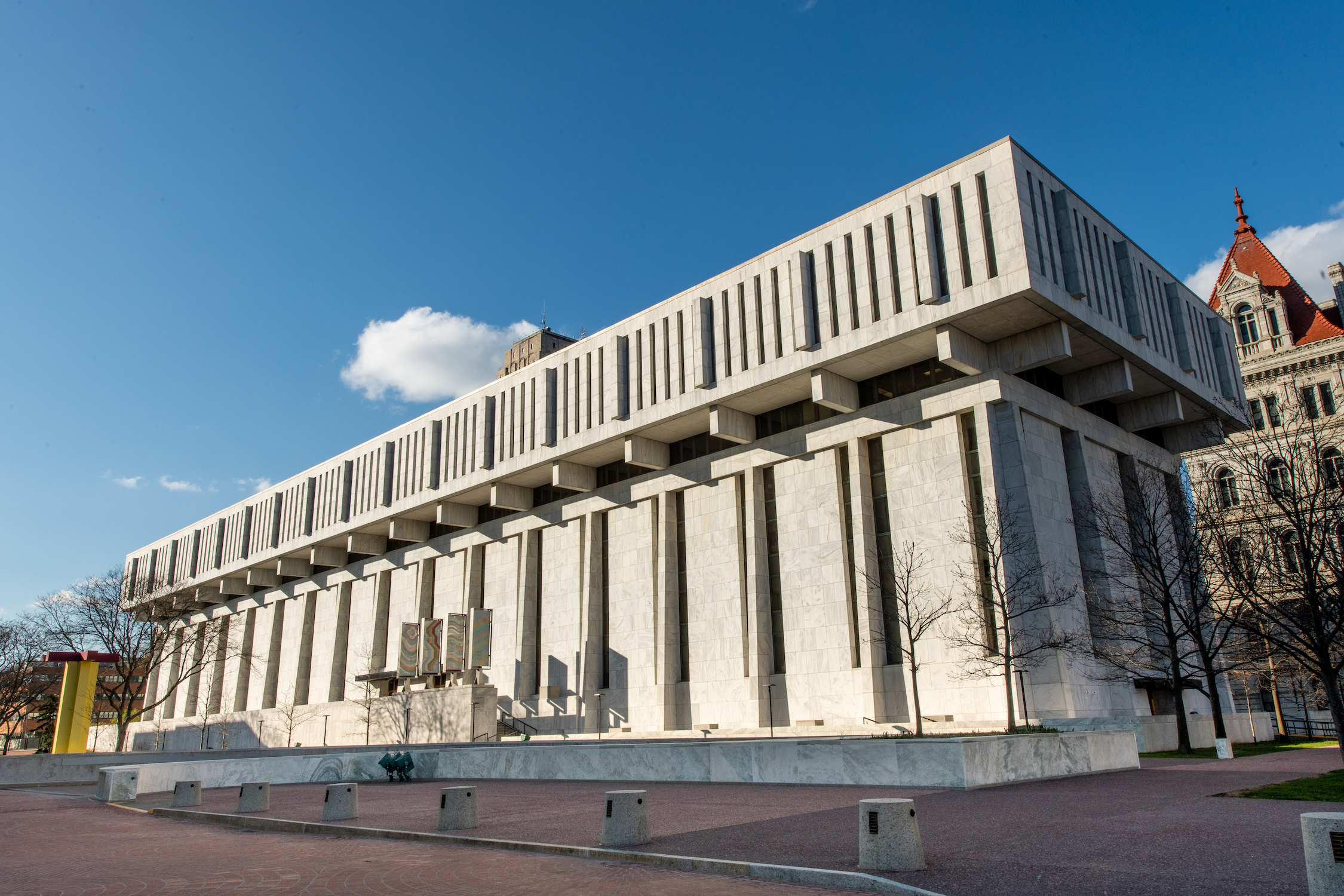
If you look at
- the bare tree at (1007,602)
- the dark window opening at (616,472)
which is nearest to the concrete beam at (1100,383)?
the bare tree at (1007,602)

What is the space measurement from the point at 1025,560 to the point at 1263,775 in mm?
14169

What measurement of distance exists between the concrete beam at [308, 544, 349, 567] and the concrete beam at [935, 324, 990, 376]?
47.1 meters

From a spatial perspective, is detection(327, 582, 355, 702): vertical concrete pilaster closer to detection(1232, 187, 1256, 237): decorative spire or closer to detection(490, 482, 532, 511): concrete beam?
detection(490, 482, 532, 511): concrete beam

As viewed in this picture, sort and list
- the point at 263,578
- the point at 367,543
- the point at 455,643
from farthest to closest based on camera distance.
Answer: the point at 263,578 < the point at 367,543 < the point at 455,643

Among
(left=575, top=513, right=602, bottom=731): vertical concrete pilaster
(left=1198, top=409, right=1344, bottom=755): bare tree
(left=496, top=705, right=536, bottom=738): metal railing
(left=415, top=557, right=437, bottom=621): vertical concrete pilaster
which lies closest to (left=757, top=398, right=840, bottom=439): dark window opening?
(left=575, top=513, right=602, bottom=731): vertical concrete pilaster

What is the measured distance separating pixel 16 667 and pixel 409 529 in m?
33.8

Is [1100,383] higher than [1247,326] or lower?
lower

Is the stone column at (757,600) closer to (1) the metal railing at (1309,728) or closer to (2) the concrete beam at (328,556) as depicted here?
(1) the metal railing at (1309,728)

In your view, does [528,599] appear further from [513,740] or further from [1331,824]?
[1331,824]

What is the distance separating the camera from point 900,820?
8.41 meters

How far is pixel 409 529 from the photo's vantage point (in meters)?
56.1

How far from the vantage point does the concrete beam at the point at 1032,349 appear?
106 ft

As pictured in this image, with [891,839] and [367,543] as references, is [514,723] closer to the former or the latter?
[367,543]

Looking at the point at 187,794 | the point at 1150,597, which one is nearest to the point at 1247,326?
the point at 1150,597
